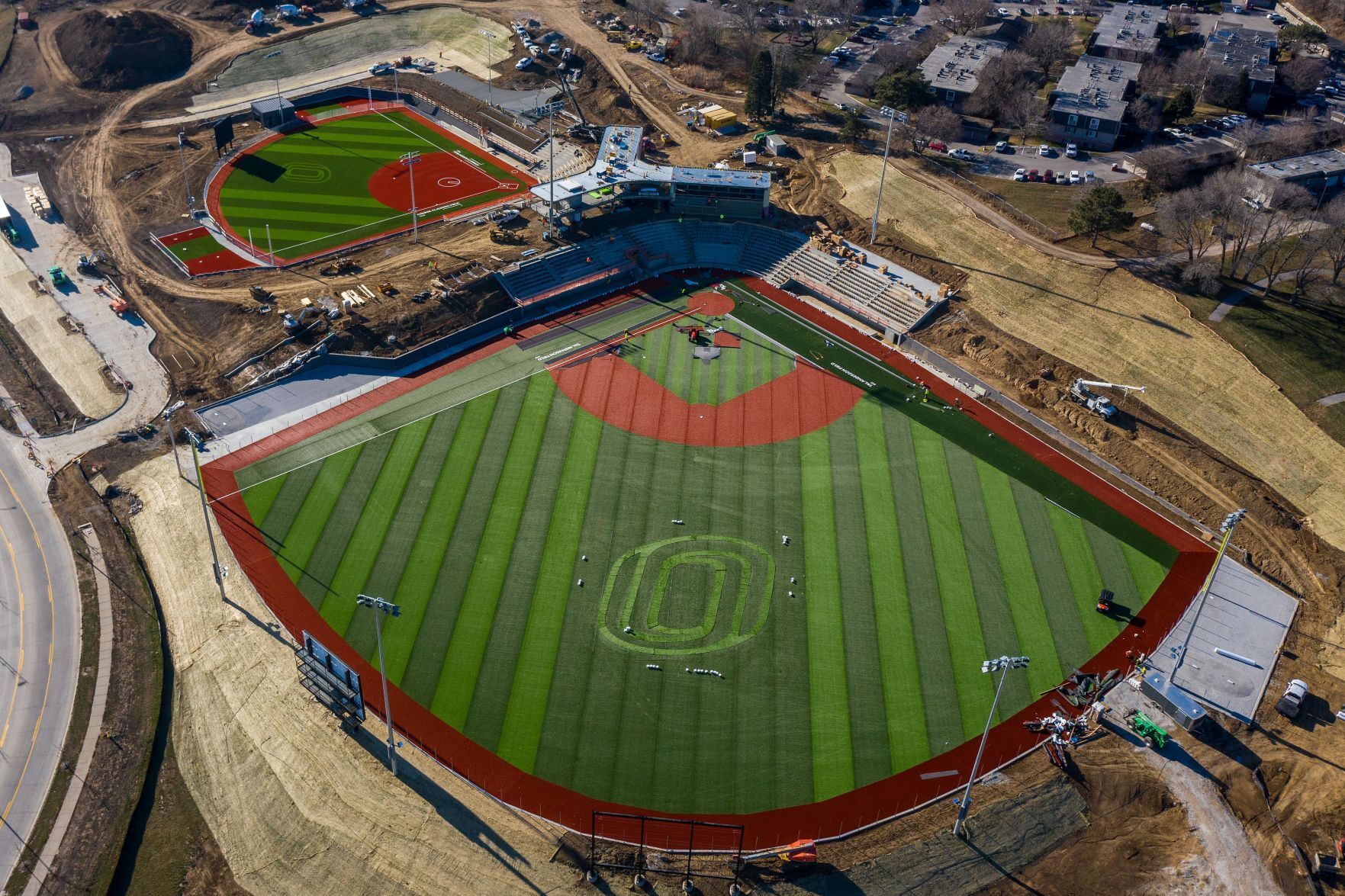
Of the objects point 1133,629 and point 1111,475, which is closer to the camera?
point 1133,629

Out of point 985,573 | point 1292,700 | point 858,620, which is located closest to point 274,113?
point 858,620

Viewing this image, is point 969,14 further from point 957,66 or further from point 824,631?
point 824,631

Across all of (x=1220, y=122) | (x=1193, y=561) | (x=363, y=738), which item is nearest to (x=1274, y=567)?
(x=1193, y=561)

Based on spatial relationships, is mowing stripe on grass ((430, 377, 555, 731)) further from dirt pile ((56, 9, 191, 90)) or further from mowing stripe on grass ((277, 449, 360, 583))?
dirt pile ((56, 9, 191, 90))

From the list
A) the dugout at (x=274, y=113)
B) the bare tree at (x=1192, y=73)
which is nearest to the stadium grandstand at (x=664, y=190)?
the dugout at (x=274, y=113)

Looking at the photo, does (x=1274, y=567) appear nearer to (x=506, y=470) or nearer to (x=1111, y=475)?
(x=1111, y=475)

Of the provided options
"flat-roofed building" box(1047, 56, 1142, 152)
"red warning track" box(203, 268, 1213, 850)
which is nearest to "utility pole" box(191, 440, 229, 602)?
"red warning track" box(203, 268, 1213, 850)
